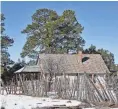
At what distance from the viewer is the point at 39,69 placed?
50.8 meters

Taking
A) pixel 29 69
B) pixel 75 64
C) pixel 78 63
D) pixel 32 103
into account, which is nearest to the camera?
pixel 32 103

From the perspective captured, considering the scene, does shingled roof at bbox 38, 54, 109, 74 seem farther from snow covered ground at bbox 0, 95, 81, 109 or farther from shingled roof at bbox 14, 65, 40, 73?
snow covered ground at bbox 0, 95, 81, 109

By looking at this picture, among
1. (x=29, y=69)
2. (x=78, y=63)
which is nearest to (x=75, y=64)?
(x=78, y=63)

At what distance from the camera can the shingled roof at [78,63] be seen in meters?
51.4

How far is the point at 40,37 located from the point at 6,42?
1206 centimetres

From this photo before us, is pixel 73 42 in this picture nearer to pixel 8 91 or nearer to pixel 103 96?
pixel 8 91

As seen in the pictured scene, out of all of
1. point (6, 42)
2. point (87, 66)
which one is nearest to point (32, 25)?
point (6, 42)

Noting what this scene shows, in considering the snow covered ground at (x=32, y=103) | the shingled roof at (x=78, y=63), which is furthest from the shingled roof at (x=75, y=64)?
the snow covered ground at (x=32, y=103)

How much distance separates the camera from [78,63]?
2079 inches

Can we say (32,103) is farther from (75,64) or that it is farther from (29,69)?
(75,64)

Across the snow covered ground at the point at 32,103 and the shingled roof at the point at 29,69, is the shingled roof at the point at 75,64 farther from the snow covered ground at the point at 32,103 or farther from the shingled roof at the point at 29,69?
the snow covered ground at the point at 32,103

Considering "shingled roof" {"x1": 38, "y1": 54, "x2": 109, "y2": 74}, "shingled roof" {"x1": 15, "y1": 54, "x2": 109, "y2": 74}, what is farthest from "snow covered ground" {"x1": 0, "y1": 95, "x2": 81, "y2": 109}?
"shingled roof" {"x1": 38, "y1": 54, "x2": 109, "y2": 74}

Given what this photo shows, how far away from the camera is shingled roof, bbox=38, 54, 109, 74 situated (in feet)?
169

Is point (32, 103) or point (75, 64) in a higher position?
point (75, 64)
